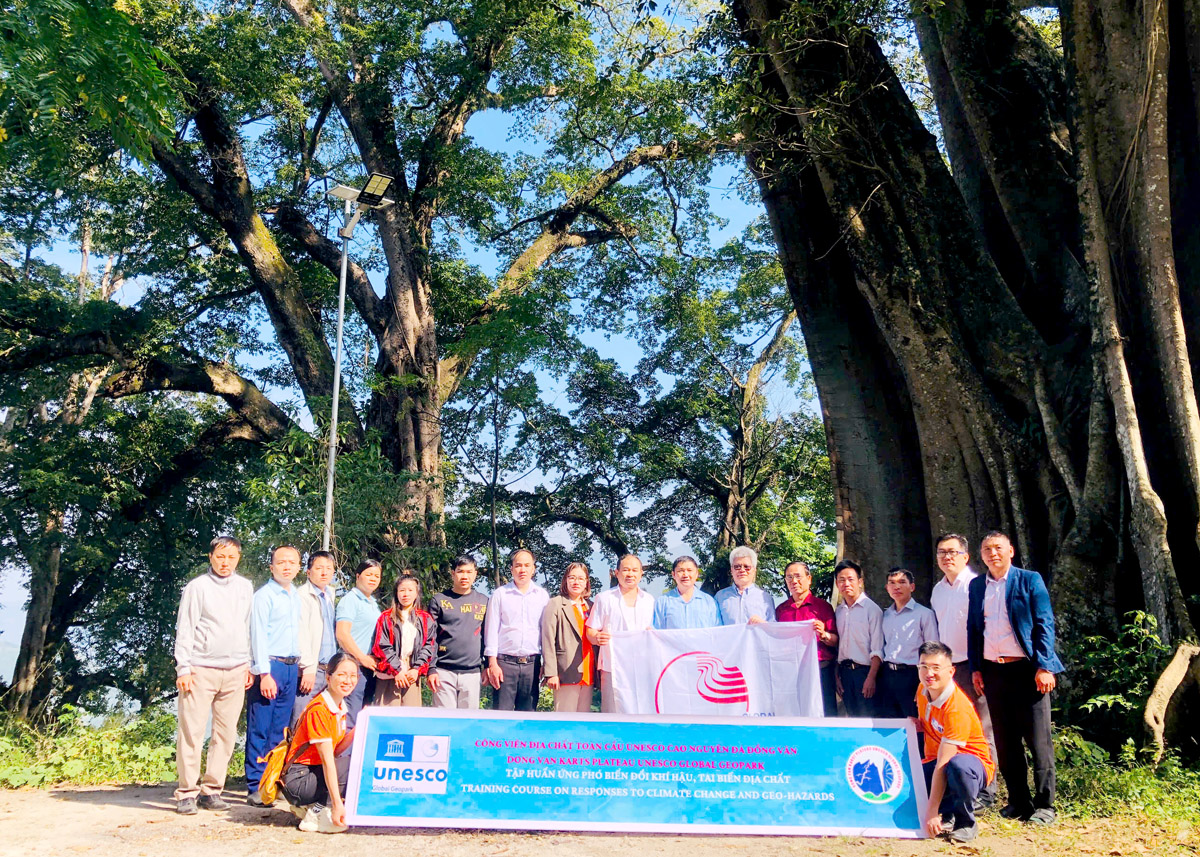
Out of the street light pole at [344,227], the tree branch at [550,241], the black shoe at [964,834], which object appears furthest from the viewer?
the tree branch at [550,241]

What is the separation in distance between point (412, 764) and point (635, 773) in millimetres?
1175

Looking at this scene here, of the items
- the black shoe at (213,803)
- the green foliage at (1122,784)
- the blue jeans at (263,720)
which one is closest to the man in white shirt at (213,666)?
the black shoe at (213,803)

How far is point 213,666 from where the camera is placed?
18.2ft

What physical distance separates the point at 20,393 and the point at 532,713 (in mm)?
13948

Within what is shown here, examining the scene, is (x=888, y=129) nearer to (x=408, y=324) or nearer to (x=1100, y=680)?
(x=1100, y=680)

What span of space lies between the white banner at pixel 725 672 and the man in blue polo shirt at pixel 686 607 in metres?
0.35

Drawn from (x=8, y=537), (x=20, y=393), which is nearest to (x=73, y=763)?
(x=20, y=393)

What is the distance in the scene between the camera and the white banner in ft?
19.2

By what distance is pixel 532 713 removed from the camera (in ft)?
16.3

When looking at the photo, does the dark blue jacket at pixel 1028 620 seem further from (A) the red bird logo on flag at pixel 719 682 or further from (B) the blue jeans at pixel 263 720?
(B) the blue jeans at pixel 263 720

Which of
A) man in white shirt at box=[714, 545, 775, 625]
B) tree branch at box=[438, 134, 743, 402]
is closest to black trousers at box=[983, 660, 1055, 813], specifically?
man in white shirt at box=[714, 545, 775, 625]

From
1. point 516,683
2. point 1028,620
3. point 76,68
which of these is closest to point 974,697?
point 1028,620

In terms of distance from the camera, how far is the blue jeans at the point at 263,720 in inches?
229

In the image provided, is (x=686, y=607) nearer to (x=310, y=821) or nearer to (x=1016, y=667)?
(x=1016, y=667)
